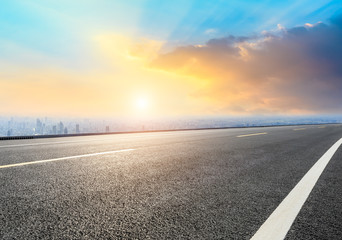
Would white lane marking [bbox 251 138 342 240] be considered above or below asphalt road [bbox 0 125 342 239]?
below

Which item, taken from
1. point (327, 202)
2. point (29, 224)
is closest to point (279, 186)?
point (327, 202)

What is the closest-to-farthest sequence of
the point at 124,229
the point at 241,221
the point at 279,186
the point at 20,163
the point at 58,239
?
the point at 58,239 → the point at 124,229 → the point at 241,221 → the point at 279,186 → the point at 20,163

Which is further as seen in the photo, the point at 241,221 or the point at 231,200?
the point at 231,200

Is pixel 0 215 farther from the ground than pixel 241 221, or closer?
farther from the ground

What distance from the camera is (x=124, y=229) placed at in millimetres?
1835

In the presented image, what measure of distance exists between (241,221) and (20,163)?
170 inches

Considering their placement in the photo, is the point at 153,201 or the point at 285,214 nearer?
the point at 285,214

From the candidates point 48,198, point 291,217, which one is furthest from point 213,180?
point 48,198

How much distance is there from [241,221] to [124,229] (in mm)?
1063

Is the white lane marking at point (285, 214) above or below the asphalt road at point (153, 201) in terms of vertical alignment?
below

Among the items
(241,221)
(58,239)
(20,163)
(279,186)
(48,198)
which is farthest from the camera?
(20,163)

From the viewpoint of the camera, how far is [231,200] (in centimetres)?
263

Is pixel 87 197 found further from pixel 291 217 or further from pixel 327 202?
pixel 327 202

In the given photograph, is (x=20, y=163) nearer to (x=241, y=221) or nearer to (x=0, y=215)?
(x=0, y=215)
